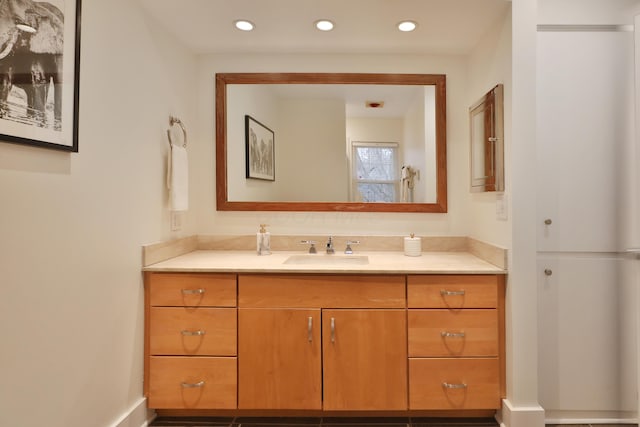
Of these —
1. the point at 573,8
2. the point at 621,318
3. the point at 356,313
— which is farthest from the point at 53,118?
the point at 621,318

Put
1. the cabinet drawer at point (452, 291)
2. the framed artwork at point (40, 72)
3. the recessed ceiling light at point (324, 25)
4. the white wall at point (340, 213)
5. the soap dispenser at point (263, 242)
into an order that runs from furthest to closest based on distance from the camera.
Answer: the white wall at point (340, 213), the soap dispenser at point (263, 242), the recessed ceiling light at point (324, 25), the cabinet drawer at point (452, 291), the framed artwork at point (40, 72)

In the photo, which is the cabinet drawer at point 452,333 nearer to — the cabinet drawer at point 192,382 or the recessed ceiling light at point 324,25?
the cabinet drawer at point 192,382

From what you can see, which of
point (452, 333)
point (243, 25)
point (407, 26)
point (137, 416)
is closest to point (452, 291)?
point (452, 333)

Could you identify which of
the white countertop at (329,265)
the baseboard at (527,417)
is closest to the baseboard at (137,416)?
the white countertop at (329,265)

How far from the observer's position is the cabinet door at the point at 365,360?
69.7 inches

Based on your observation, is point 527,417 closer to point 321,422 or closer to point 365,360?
point 365,360

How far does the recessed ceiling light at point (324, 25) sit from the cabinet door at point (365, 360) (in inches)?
59.8

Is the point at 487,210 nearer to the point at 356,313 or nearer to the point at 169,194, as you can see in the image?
the point at 356,313

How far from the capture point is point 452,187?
2342mm

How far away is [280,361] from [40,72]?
1522 mm

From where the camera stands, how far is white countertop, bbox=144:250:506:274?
5.77 feet

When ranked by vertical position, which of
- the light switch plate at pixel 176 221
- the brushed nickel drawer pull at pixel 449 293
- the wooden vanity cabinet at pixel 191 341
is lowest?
the wooden vanity cabinet at pixel 191 341

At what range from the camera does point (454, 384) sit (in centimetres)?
176

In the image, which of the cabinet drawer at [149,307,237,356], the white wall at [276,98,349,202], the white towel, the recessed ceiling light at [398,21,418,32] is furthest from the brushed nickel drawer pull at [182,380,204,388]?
the recessed ceiling light at [398,21,418,32]
